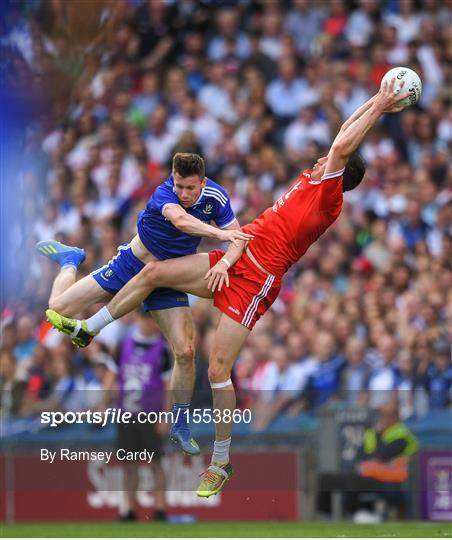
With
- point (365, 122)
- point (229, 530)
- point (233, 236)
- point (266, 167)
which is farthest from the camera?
point (266, 167)

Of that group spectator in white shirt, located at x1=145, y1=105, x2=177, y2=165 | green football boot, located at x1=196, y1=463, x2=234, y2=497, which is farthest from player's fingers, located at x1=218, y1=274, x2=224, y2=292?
spectator in white shirt, located at x1=145, y1=105, x2=177, y2=165

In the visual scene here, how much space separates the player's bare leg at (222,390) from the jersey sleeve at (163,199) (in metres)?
1.10

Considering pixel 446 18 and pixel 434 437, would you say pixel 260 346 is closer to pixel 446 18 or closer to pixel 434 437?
pixel 434 437

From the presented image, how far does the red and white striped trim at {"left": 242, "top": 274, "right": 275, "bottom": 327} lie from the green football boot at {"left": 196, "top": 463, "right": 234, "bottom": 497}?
1.33 meters

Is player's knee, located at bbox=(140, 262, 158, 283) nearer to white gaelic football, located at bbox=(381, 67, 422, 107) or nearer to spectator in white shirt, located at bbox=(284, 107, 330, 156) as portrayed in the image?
white gaelic football, located at bbox=(381, 67, 422, 107)

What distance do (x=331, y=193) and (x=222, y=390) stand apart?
6.54 feet

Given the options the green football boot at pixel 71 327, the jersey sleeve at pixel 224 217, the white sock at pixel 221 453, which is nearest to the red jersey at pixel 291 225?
the jersey sleeve at pixel 224 217

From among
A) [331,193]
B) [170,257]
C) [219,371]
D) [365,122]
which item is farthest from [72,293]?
[365,122]

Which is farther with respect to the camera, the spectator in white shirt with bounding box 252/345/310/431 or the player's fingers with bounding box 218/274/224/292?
the spectator in white shirt with bounding box 252/345/310/431

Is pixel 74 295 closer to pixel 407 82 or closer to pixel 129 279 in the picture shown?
pixel 129 279

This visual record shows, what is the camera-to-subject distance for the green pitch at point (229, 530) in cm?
1379

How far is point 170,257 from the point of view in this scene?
13.1 m

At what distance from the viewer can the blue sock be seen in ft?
44.0

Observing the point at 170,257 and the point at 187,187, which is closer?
the point at 187,187
